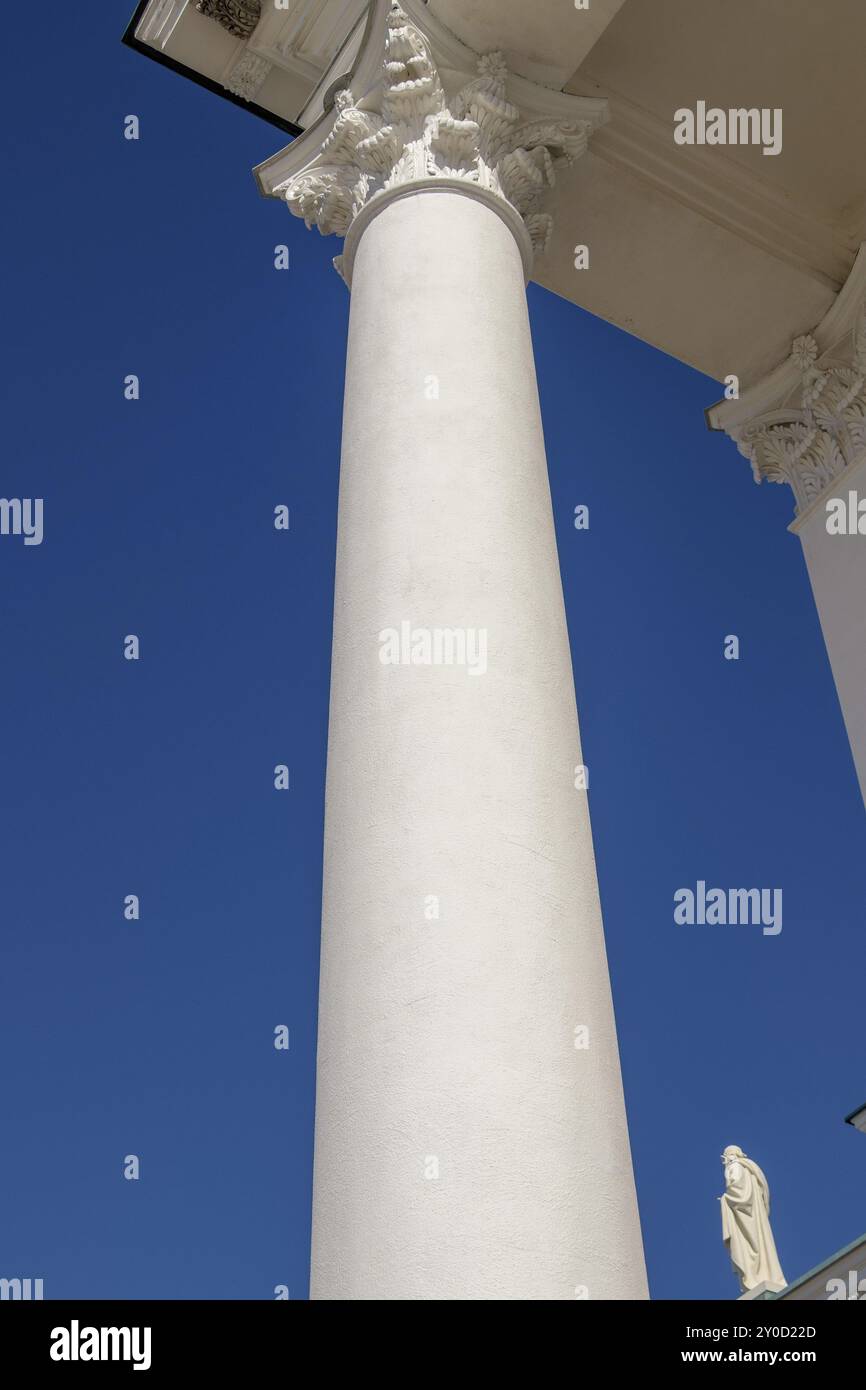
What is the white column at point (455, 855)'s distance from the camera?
26281 millimetres

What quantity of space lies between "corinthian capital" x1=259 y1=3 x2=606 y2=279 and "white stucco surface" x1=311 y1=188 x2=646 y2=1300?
6713 millimetres

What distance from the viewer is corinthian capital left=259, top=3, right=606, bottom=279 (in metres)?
46.9

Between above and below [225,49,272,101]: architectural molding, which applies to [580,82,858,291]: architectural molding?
below

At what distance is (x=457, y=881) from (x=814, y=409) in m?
46.5

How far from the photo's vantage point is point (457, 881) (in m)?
30.1

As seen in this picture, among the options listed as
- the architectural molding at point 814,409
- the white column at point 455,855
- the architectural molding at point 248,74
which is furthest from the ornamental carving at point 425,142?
the architectural molding at point 814,409

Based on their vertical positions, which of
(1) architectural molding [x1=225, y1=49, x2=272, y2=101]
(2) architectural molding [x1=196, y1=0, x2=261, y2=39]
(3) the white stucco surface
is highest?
(2) architectural molding [x1=196, y1=0, x2=261, y2=39]

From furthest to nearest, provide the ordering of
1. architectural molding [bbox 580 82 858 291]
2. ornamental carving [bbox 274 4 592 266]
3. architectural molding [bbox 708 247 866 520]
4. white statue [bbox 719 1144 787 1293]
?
1. white statue [bbox 719 1144 787 1293]
2. architectural molding [bbox 708 247 866 520]
3. architectural molding [bbox 580 82 858 291]
4. ornamental carving [bbox 274 4 592 266]

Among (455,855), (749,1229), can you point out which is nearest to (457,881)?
(455,855)

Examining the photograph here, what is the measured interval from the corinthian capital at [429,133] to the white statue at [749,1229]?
255 ft

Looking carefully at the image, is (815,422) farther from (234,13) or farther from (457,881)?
(457,881)

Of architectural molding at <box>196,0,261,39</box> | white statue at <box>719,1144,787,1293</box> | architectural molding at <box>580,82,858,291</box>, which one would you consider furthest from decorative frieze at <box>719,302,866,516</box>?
white statue at <box>719,1144,787,1293</box>

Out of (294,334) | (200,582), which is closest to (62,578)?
(200,582)

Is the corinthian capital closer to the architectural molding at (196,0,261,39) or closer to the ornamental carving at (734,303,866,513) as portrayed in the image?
the architectural molding at (196,0,261,39)
